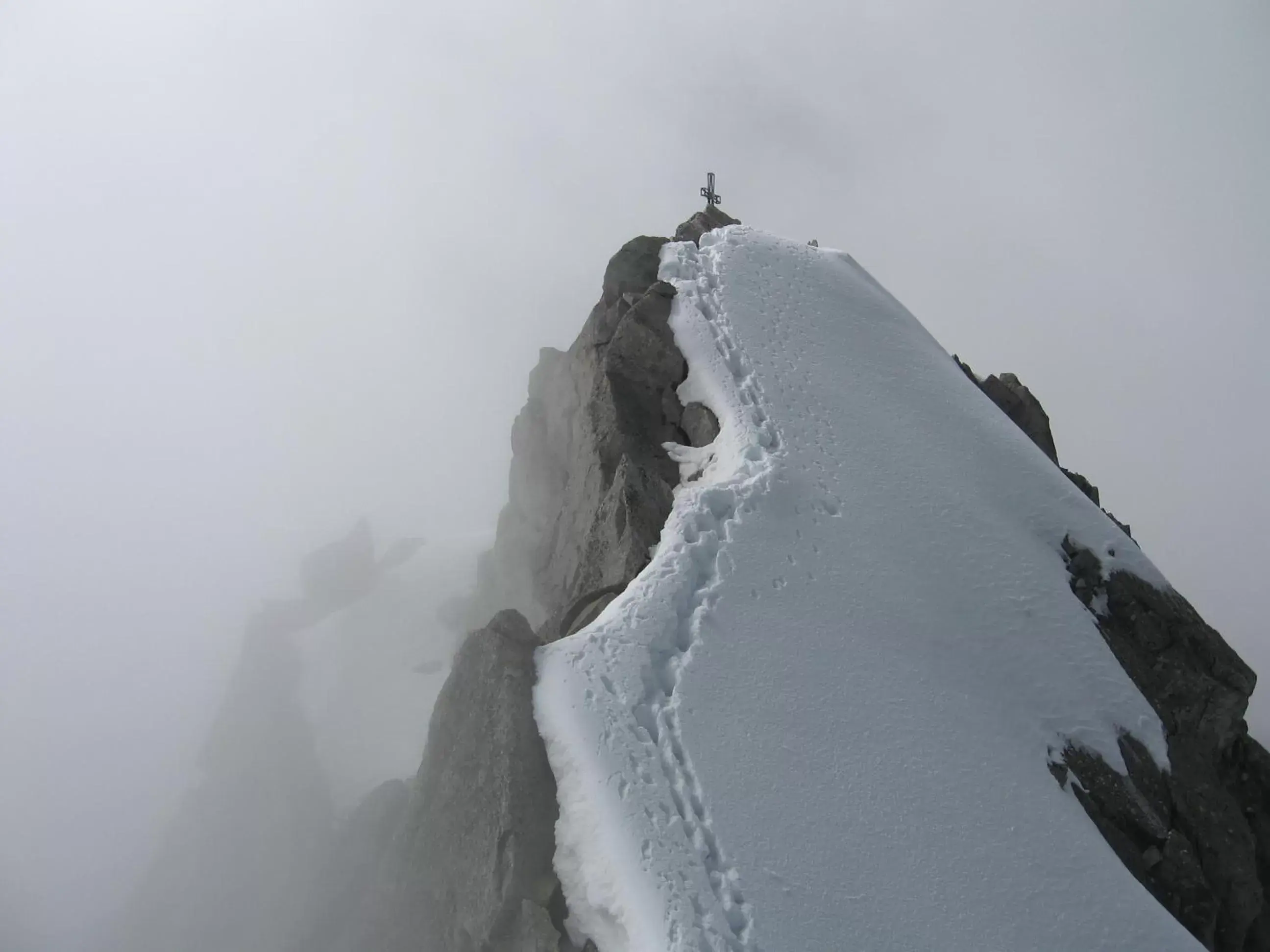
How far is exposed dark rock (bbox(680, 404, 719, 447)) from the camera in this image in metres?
17.0

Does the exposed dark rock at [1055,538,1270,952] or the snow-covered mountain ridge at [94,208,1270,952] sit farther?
the exposed dark rock at [1055,538,1270,952]

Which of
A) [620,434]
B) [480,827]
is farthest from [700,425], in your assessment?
[480,827]

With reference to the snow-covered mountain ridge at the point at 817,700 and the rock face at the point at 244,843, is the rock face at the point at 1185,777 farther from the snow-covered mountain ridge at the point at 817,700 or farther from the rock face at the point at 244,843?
the rock face at the point at 244,843

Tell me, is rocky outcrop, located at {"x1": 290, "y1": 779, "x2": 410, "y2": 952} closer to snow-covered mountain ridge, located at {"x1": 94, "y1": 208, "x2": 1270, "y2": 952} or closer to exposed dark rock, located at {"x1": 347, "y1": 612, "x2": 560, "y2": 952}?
snow-covered mountain ridge, located at {"x1": 94, "y1": 208, "x2": 1270, "y2": 952}

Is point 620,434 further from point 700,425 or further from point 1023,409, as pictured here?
point 1023,409

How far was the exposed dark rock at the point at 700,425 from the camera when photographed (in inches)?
669

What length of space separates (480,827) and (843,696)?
6.26 meters

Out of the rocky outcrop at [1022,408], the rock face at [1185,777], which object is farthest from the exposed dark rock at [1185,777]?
the rocky outcrop at [1022,408]

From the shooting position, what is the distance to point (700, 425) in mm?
17297

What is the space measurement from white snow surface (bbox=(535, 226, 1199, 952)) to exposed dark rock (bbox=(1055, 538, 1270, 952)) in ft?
1.78

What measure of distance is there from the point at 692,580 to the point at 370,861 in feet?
54.7

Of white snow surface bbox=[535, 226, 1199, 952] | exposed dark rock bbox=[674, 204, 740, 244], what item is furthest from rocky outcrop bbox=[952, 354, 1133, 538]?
exposed dark rock bbox=[674, 204, 740, 244]

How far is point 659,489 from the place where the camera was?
16.1 metres

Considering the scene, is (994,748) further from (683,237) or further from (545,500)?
(545,500)
